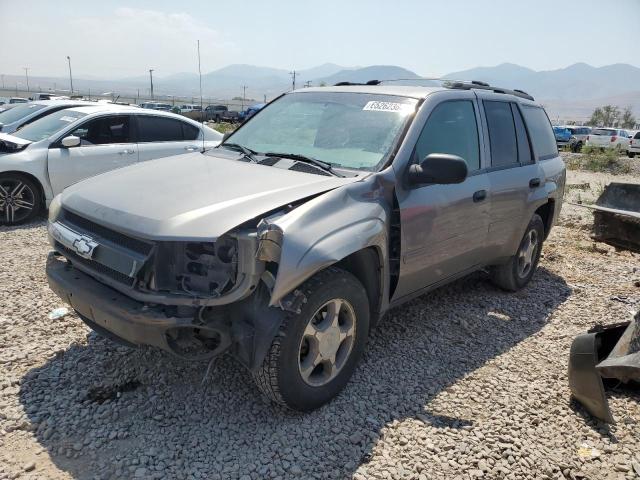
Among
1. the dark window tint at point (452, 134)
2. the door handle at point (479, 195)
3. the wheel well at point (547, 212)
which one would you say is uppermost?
the dark window tint at point (452, 134)

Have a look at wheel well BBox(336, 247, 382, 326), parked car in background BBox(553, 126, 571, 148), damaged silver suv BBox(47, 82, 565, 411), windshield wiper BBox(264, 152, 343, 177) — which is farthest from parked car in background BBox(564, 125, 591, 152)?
wheel well BBox(336, 247, 382, 326)

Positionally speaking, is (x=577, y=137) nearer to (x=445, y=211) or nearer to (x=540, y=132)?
(x=540, y=132)

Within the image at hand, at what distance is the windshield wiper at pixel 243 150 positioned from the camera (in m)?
3.68

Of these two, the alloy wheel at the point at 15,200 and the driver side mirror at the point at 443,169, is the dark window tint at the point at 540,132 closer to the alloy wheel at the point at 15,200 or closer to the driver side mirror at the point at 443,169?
the driver side mirror at the point at 443,169

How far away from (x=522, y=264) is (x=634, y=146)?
88.0ft

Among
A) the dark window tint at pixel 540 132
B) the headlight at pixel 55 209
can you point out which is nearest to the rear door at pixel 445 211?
the dark window tint at pixel 540 132

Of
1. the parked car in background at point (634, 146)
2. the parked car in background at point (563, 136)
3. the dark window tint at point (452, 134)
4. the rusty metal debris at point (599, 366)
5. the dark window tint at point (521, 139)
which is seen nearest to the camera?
the rusty metal debris at point (599, 366)

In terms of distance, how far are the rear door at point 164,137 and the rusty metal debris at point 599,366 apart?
6.32m

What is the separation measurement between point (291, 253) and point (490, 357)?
217 cm

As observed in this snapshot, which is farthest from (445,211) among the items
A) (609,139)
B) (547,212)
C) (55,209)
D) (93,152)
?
(609,139)

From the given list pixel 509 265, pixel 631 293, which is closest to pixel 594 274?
pixel 631 293

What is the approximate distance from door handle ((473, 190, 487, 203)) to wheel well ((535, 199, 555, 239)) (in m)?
1.60

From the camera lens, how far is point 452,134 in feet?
12.7

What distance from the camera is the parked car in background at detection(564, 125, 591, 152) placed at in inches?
1144
